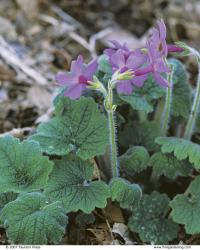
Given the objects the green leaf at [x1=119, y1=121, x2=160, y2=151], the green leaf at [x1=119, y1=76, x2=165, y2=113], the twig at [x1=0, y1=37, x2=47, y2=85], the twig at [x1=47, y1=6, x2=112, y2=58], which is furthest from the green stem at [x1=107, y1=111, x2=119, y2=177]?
the twig at [x1=47, y1=6, x2=112, y2=58]

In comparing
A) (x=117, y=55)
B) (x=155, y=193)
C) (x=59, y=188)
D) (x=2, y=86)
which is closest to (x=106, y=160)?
(x=155, y=193)

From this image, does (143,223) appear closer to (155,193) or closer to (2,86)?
(155,193)

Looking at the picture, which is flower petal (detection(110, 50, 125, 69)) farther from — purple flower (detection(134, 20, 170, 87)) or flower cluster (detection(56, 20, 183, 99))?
purple flower (detection(134, 20, 170, 87))

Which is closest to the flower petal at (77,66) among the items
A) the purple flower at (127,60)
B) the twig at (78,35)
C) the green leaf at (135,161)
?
the purple flower at (127,60)

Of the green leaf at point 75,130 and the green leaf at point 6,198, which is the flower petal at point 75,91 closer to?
the green leaf at point 75,130

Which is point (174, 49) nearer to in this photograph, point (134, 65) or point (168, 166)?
point (134, 65)

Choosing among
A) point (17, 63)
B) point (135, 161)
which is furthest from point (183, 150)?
point (17, 63)
